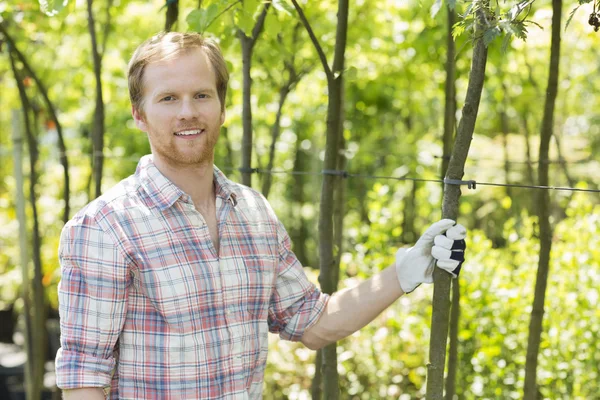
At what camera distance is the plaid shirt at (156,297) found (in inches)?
64.3

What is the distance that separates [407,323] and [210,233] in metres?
2.08

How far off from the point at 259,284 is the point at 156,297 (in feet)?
0.95

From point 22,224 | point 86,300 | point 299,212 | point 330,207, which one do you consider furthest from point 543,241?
point 299,212

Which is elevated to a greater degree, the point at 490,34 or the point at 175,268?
the point at 490,34

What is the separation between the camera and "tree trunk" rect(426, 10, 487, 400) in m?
1.56

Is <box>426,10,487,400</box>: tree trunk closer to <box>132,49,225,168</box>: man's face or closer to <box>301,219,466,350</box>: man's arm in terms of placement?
<box>301,219,466,350</box>: man's arm

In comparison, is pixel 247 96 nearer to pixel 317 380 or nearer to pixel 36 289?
pixel 317 380

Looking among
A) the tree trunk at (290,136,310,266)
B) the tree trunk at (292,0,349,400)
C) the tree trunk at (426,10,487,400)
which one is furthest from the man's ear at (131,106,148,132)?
the tree trunk at (290,136,310,266)

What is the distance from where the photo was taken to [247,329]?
71.9 inches

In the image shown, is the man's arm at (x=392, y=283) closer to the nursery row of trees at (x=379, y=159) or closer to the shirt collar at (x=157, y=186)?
the nursery row of trees at (x=379, y=159)

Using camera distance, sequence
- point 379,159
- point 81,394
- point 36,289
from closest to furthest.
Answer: point 81,394 → point 36,289 → point 379,159

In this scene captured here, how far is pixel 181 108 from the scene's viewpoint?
172 centimetres

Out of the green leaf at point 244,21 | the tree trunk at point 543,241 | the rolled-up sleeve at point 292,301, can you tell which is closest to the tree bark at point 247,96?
the green leaf at point 244,21

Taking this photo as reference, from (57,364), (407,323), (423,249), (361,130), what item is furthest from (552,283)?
(361,130)
